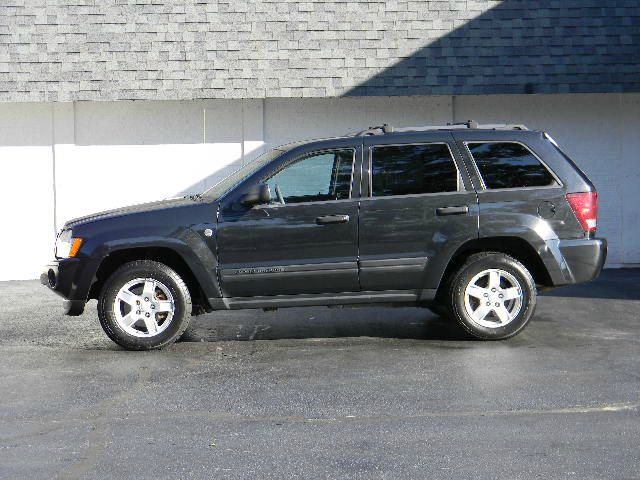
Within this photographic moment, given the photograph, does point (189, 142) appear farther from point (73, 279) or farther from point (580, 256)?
point (580, 256)

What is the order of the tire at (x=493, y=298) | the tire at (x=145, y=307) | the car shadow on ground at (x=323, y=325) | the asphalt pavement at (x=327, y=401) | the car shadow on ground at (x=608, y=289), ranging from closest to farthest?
the asphalt pavement at (x=327, y=401) → the tire at (x=145, y=307) → the tire at (x=493, y=298) → the car shadow on ground at (x=323, y=325) → the car shadow on ground at (x=608, y=289)

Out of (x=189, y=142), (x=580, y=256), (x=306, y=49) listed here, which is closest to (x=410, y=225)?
(x=580, y=256)

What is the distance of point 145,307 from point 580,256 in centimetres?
374

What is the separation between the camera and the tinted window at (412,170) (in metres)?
9.06

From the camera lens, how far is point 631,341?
8.99 metres

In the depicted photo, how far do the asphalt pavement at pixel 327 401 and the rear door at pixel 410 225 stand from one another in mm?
599

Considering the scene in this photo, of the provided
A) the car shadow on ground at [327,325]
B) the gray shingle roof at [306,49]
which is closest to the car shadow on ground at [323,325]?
the car shadow on ground at [327,325]

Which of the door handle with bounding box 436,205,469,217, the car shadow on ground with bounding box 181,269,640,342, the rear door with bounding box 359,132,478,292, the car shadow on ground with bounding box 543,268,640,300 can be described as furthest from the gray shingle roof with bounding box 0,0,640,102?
the door handle with bounding box 436,205,469,217

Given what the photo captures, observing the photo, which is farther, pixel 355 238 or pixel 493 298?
pixel 493 298

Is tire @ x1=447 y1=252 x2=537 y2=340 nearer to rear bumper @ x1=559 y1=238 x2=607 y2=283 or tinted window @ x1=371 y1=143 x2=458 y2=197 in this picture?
rear bumper @ x1=559 y1=238 x2=607 y2=283

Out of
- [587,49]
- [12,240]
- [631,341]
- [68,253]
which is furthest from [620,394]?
[12,240]

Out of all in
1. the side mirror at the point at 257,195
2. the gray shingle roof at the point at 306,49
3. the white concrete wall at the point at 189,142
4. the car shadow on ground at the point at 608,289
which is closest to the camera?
the side mirror at the point at 257,195

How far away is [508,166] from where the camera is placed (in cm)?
920

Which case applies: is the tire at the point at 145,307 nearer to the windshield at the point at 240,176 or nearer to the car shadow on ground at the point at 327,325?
the car shadow on ground at the point at 327,325
